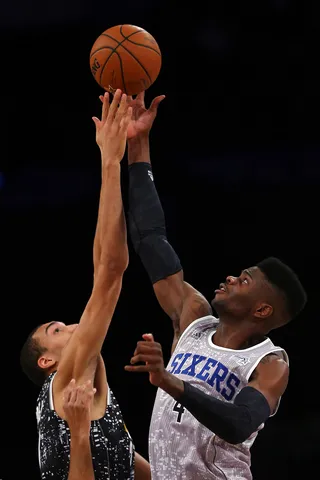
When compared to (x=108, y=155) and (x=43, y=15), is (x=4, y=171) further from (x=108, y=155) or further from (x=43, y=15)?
(x=108, y=155)

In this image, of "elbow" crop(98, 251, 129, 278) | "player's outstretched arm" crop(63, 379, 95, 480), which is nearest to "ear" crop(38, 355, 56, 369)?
"elbow" crop(98, 251, 129, 278)

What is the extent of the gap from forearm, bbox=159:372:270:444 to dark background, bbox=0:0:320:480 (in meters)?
3.75

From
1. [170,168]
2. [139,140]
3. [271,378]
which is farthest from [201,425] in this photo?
[170,168]

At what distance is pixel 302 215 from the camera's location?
783cm

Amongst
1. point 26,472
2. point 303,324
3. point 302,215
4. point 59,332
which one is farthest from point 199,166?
point 59,332

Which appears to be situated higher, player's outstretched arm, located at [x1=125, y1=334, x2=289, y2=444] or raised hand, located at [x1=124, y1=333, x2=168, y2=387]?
raised hand, located at [x1=124, y1=333, x2=168, y2=387]

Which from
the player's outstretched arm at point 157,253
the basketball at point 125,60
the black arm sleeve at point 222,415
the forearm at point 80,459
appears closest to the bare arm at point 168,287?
the player's outstretched arm at point 157,253

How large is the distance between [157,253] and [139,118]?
29.7 inches

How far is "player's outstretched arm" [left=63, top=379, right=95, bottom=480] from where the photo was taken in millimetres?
3594

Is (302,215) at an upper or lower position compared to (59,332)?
upper

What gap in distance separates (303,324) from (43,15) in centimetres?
408

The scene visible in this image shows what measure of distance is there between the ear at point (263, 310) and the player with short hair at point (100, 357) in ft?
2.34

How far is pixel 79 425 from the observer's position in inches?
144

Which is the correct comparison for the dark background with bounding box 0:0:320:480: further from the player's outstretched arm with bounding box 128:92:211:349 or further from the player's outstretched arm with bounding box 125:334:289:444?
the player's outstretched arm with bounding box 125:334:289:444
